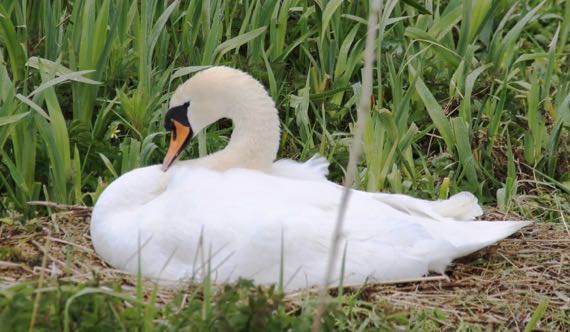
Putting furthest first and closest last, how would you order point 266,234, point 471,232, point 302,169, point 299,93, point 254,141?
1. point 299,93
2. point 302,169
3. point 254,141
4. point 471,232
5. point 266,234

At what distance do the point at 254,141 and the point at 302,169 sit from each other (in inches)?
10.0

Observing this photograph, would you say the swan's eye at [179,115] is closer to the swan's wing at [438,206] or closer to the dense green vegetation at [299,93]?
the dense green vegetation at [299,93]

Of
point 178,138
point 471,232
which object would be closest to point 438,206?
point 471,232

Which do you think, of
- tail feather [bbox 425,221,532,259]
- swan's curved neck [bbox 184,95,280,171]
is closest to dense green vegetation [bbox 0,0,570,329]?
swan's curved neck [bbox 184,95,280,171]

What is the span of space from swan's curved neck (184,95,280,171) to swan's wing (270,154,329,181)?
0.08 meters

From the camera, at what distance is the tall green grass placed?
5.21 meters

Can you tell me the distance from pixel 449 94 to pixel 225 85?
171 centimetres

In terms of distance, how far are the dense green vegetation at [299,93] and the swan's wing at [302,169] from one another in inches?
14.5

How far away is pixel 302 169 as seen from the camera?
4.87 meters

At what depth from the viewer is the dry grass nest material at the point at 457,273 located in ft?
13.9

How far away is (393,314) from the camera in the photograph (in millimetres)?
4023

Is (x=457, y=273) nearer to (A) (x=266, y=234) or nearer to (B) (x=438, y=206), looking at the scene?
(B) (x=438, y=206)

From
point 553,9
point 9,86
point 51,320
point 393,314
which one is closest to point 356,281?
point 393,314

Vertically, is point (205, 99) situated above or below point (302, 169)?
above
